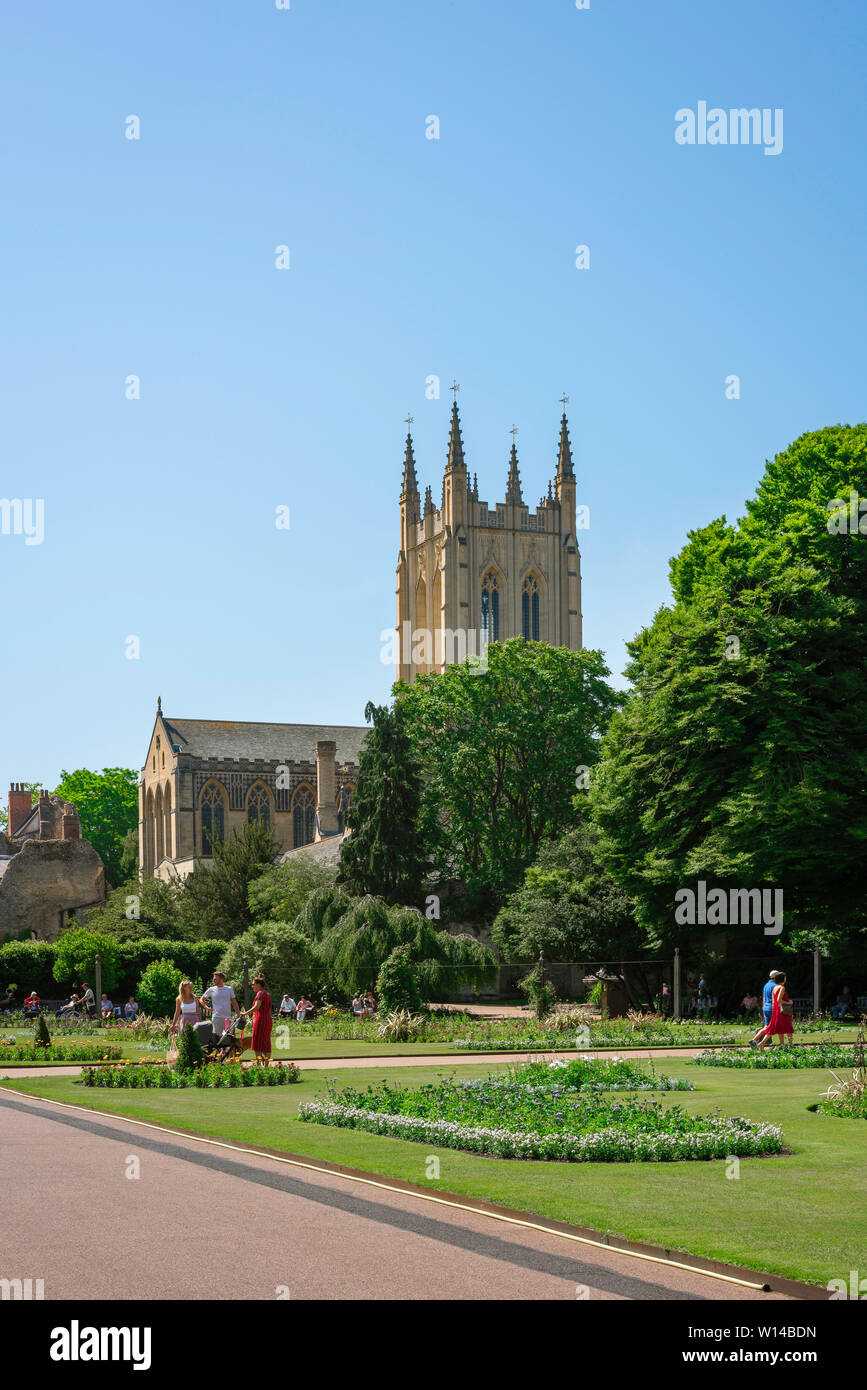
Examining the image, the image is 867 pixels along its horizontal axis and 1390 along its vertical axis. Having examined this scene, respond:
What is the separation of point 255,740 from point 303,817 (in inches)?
290

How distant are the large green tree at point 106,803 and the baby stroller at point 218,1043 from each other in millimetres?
93063

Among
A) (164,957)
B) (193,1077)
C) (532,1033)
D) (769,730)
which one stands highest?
(769,730)

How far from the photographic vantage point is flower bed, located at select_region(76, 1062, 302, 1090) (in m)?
19.5

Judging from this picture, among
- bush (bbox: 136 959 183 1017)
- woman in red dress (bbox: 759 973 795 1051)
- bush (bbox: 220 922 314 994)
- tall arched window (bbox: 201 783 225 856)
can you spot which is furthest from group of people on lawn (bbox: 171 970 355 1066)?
tall arched window (bbox: 201 783 225 856)

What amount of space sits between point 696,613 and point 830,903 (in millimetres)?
8135

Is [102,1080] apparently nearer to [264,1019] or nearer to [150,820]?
[264,1019]

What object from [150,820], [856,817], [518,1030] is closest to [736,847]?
[856,817]

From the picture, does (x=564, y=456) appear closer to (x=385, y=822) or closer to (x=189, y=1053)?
(x=385, y=822)

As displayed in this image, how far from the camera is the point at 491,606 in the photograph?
108 m

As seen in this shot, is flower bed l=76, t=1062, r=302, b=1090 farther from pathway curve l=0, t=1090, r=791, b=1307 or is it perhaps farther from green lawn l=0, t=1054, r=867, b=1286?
pathway curve l=0, t=1090, r=791, b=1307

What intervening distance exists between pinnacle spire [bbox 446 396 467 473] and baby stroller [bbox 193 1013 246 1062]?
89.0 m

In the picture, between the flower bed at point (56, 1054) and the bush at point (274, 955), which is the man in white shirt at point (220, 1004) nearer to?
the flower bed at point (56, 1054)

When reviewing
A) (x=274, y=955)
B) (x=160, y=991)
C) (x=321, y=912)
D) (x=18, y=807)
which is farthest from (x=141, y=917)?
(x=18, y=807)

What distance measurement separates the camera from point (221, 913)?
178 ft
